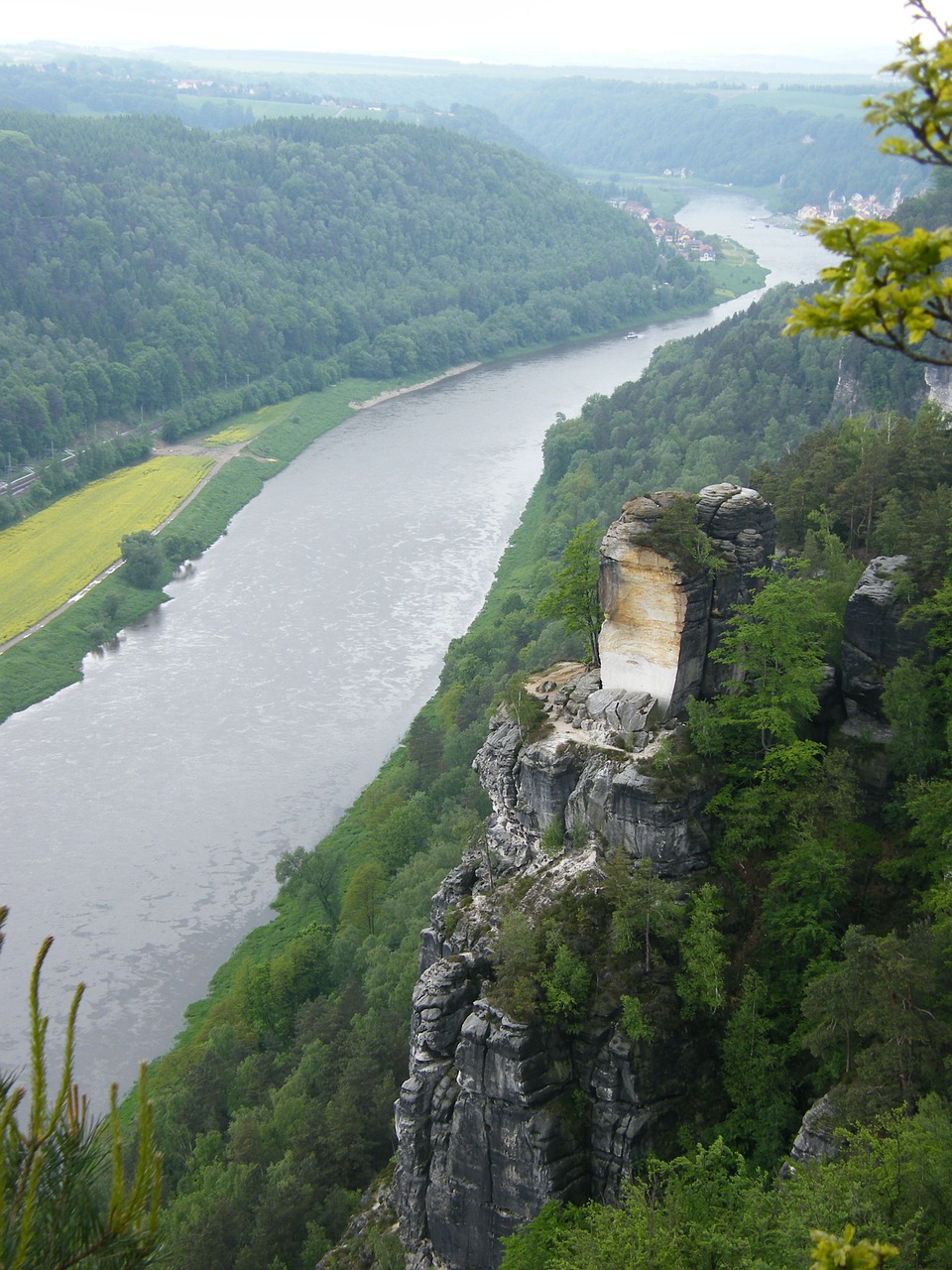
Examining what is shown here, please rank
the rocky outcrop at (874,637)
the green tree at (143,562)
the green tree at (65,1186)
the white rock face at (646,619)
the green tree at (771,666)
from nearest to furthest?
1. the green tree at (65,1186)
2. the green tree at (771,666)
3. the white rock face at (646,619)
4. the rocky outcrop at (874,637)
5. the green tree at (143,562)

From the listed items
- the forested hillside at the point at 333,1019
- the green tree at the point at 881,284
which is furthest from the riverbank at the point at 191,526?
the green tree at the point at 881,284

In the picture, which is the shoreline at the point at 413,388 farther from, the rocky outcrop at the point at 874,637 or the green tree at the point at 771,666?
the green tree at the point at 771,666

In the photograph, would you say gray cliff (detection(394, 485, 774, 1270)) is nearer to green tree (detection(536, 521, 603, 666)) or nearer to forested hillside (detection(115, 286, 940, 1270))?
forested hillside (detection(115, 286, 940, 1270))

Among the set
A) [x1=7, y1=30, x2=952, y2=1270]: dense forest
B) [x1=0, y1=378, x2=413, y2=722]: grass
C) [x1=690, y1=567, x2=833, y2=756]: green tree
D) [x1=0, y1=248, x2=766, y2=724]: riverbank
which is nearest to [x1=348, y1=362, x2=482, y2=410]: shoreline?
[x1=0, y1=248, x2=766, y2=724]: riverbank

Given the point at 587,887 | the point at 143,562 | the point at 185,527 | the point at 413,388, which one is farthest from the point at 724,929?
the point at 413,388

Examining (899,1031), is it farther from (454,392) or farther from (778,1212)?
(454,392)
